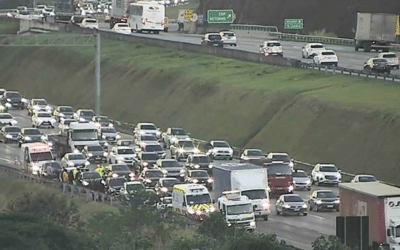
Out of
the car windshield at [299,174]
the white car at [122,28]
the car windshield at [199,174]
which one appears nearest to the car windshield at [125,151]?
the car windshield at [199,174]

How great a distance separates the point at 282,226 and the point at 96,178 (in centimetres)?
1253

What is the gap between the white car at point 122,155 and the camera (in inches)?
2987

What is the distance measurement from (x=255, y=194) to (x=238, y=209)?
A: 441 cm

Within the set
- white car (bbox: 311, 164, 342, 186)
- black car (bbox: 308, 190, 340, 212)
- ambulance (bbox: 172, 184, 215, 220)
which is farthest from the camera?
A: white car (bbox: 311, 164, 342, 186)

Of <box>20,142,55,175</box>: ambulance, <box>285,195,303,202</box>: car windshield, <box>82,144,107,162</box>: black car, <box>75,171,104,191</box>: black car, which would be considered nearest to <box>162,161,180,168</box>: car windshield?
<box>75,171,104,191</box>: black car

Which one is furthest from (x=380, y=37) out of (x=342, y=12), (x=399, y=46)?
(x=342, y=12)

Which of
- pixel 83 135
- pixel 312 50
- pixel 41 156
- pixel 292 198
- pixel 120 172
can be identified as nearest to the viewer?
pixel 292 198

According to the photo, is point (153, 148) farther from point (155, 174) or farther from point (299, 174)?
point (299, 174)

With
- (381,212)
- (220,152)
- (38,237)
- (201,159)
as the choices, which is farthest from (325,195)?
(38,237)

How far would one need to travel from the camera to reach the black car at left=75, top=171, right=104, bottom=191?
215 ft

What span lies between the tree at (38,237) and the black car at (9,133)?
45380 millimetres

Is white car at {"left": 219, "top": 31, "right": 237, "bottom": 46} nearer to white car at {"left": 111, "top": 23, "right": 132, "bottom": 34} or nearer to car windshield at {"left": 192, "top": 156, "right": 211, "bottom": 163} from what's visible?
white car at {"left": 111, "top": 23, "right": 132, "bottom": 34}

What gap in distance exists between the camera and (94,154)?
259ft

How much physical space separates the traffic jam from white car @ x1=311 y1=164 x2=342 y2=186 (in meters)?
0.05
